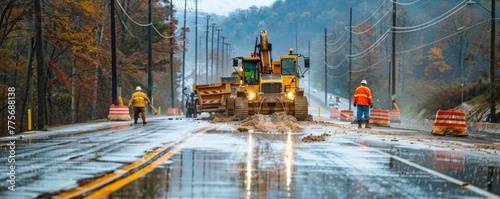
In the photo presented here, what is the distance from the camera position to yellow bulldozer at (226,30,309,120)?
36.9 m

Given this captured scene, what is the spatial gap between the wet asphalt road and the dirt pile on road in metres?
8.76

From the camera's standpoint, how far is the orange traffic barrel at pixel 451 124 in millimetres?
26984

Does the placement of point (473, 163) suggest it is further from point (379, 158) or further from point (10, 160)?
point (10, 160)

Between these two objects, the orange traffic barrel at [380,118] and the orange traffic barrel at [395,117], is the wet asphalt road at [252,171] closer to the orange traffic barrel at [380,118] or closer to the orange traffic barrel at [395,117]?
the orange traffic barrel at [380,118]

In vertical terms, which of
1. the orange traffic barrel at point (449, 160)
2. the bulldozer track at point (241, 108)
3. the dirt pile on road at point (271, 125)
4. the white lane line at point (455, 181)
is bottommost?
the white lane line at point (455, 181)

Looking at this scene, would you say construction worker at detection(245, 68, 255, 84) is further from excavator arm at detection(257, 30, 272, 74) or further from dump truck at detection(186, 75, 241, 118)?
dump truck at detection(186, 75, 241, 118)

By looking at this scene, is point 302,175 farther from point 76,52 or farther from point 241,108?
point 76,52

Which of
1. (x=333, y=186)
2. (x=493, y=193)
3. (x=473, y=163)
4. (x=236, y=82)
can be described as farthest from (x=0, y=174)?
(x=236, y=82)

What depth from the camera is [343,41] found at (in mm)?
161000

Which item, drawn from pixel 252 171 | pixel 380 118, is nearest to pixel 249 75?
pixel 380 118

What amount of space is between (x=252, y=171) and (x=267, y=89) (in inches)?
1004

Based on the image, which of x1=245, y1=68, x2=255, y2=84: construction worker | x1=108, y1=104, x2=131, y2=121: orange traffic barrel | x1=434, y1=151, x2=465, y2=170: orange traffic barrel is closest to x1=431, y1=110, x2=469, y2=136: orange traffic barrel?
x1=434, y1=151, x2=465, y2=170: orange traffic barrel

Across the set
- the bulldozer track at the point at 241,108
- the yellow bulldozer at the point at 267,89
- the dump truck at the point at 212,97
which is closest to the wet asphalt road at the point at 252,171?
the bulldozer track at the point at 241,108

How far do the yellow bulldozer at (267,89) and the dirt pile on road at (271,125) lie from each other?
2437 mm
